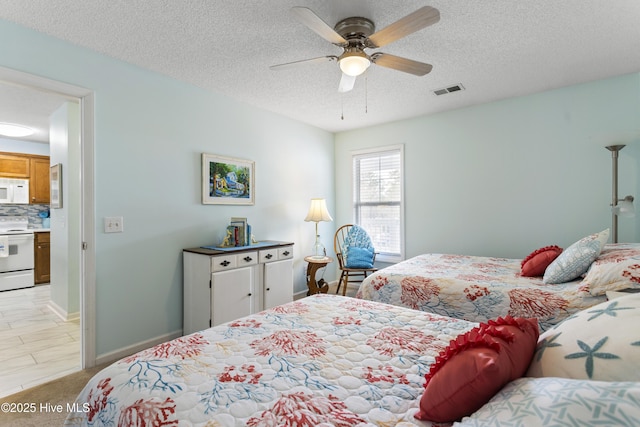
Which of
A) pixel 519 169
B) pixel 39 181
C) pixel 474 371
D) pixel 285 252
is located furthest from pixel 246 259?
pixel 39 181

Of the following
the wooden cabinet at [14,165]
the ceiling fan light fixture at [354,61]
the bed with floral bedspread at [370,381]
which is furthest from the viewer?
the wooden cabinet at [14,165]

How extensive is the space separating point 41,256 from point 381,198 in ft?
18.3

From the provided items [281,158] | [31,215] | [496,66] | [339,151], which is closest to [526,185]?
[496,66]

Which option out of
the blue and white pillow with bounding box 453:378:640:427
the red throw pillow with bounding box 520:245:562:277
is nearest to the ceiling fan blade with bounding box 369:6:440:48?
the blue and white pillow with bounding box 453:378:640:427

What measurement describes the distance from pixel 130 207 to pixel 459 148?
3.60 metres

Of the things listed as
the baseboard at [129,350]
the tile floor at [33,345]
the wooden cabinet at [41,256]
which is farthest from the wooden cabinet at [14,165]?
the baseboard at [129,350]

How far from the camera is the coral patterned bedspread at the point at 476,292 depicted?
1.87 metres

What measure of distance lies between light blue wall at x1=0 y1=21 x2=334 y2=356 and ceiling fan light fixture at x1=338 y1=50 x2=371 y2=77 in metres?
1.75

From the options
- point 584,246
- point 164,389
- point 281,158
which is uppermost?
point 281,158

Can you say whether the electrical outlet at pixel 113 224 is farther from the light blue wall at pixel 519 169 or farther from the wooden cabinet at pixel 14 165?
the wooden cabinet at pixel 14 165

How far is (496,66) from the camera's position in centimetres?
272

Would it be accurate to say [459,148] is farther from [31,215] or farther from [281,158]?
[31,215]

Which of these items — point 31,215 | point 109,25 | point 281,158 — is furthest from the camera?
point 31,215

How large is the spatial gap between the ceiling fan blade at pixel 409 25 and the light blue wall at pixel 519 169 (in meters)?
2.09
